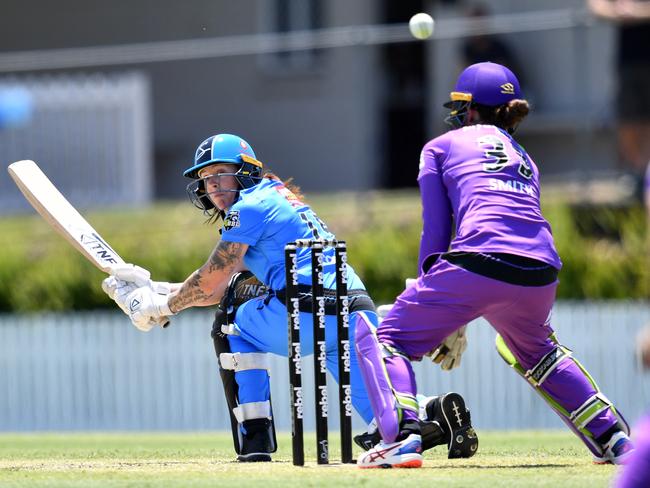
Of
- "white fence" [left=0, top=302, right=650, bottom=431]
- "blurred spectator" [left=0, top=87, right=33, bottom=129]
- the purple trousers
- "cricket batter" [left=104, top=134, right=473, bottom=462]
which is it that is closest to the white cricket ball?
"cricket batter" [left=104, top=134, right=473, bottom=462]

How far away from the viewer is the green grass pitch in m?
6.27

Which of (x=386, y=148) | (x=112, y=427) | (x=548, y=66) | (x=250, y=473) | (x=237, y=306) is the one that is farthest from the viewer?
(x=386, y=148)

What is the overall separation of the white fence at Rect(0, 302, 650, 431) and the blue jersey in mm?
5837

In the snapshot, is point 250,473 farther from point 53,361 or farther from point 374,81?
point 374,81

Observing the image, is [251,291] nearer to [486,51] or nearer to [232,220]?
[232,220]

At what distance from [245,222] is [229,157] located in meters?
0.53

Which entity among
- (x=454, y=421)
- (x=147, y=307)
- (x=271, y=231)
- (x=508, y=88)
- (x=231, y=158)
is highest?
(x=508, y=88)

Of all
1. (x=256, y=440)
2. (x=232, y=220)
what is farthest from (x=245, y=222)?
(x=256, y=440)

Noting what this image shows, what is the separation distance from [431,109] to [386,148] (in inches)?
56.3

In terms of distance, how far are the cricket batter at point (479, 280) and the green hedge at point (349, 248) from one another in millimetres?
6157

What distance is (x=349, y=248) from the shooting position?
14.3m

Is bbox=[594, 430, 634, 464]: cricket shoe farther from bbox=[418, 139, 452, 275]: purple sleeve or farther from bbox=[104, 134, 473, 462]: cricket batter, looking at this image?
bbox=[418, 139, 452, 275]: purple sleeve

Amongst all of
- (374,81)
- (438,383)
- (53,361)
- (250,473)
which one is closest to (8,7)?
(374,81)

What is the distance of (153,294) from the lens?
811 cm
